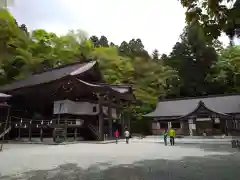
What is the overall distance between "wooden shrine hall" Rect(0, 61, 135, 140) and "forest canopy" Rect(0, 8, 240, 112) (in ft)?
17.1

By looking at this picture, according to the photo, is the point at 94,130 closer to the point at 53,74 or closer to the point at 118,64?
the point at 53,74

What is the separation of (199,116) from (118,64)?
13732 millimetres

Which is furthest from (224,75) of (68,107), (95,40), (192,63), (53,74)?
(95,40)

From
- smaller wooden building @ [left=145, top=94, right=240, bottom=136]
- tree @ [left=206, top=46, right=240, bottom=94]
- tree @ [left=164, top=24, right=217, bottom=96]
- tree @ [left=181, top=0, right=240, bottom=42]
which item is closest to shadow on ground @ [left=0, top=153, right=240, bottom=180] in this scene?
tree @ [left=181, top=0, right=240, bottom=42]

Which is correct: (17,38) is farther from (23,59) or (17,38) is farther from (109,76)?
(109,76)

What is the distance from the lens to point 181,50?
55.9 m

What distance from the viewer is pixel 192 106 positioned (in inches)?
1460

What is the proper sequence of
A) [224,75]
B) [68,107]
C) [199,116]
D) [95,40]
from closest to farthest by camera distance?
1. [68,107]
2. [199,116]
3. [224,75]
4. [95,40]

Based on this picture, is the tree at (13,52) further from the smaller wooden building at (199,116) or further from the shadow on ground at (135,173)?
the shadow on ground at (135,173)

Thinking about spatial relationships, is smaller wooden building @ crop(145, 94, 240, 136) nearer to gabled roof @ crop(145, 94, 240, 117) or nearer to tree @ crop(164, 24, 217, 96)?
gabled roof @ crop(145, 94, 240, 117)

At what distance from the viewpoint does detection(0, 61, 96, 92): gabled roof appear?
24.2 meters

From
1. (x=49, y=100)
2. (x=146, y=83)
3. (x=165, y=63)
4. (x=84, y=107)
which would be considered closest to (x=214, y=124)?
(x=146, y=83)

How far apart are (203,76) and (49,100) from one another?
36.5m

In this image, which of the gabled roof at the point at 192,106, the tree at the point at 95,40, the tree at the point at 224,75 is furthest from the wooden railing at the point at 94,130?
the tree at the point at 95,40
